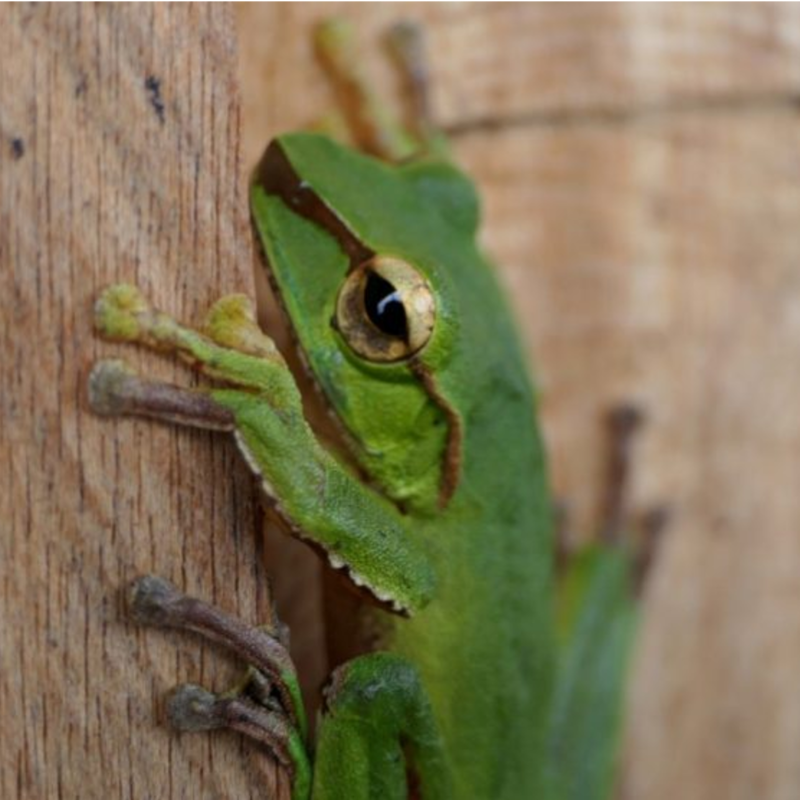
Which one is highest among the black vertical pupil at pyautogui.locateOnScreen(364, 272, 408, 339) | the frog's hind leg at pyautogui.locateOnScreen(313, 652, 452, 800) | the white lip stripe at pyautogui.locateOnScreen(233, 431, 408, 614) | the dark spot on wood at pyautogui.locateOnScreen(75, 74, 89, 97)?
the dark spot on wood at pyautogui.locateOnScreen(75, 74, 89, 97)

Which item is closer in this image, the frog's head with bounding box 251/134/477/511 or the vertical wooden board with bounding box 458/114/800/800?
the frog's head with bounding box 251/134/477/511

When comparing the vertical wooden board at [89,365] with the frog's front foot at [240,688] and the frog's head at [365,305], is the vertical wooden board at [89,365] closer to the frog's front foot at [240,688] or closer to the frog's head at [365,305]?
the frog's front foot at [240,688]

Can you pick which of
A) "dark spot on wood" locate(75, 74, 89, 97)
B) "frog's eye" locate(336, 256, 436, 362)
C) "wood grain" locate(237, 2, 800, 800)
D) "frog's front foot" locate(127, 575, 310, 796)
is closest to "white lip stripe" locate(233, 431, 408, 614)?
"frog's front foot" locate(127, 575, 310, 796)

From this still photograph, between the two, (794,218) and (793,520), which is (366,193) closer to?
(794,218)

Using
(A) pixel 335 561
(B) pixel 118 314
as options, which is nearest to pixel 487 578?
(A) pixel 335 561

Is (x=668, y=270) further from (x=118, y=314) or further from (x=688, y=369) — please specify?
(x=118, y=314)

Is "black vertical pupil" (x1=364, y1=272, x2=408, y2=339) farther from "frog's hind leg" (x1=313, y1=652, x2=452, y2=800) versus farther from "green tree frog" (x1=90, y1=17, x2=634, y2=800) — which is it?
"frog's hind leg" (x1=313, y1=652, x2=452, y2=800)

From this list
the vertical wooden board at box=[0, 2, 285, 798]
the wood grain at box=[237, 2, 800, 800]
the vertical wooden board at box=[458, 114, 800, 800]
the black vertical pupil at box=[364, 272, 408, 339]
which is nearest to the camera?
the vertical wooden board at box=[0, 2, 285, 798]
